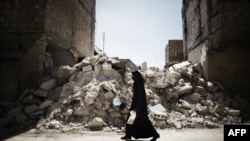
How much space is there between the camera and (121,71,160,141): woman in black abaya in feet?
14.7

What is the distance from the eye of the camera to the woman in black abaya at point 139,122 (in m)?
4.48

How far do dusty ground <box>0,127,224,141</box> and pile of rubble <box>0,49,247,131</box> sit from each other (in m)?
0.39

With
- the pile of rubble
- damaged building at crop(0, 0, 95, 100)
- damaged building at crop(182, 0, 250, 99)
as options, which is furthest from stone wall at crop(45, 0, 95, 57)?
damaged building at crop(182, 0, 250, 99)

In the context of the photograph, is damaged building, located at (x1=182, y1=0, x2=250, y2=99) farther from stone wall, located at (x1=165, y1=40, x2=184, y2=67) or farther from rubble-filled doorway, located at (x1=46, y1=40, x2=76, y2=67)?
rubble-filled doorway, located at (x1=46, y1=40, x2=76, y2=67)

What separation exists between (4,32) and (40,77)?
236 cm

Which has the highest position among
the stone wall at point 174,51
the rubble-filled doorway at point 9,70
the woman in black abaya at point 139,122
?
the stone wall at point 174,51

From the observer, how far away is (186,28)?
13695 millimetres

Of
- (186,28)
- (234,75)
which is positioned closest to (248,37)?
(234,75)

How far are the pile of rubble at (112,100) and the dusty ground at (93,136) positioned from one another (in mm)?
393

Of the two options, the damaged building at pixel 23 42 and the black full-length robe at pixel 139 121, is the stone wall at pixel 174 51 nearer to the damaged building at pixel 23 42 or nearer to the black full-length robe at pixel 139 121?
the damaged building at pixel 23 42

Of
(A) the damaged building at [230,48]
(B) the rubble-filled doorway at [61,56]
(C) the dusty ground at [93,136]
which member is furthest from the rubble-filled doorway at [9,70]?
(A) the damaged building at [230,48]

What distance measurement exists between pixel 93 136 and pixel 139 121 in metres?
1.69

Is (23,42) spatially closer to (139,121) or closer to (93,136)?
(93,136)

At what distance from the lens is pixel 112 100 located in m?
7.21
